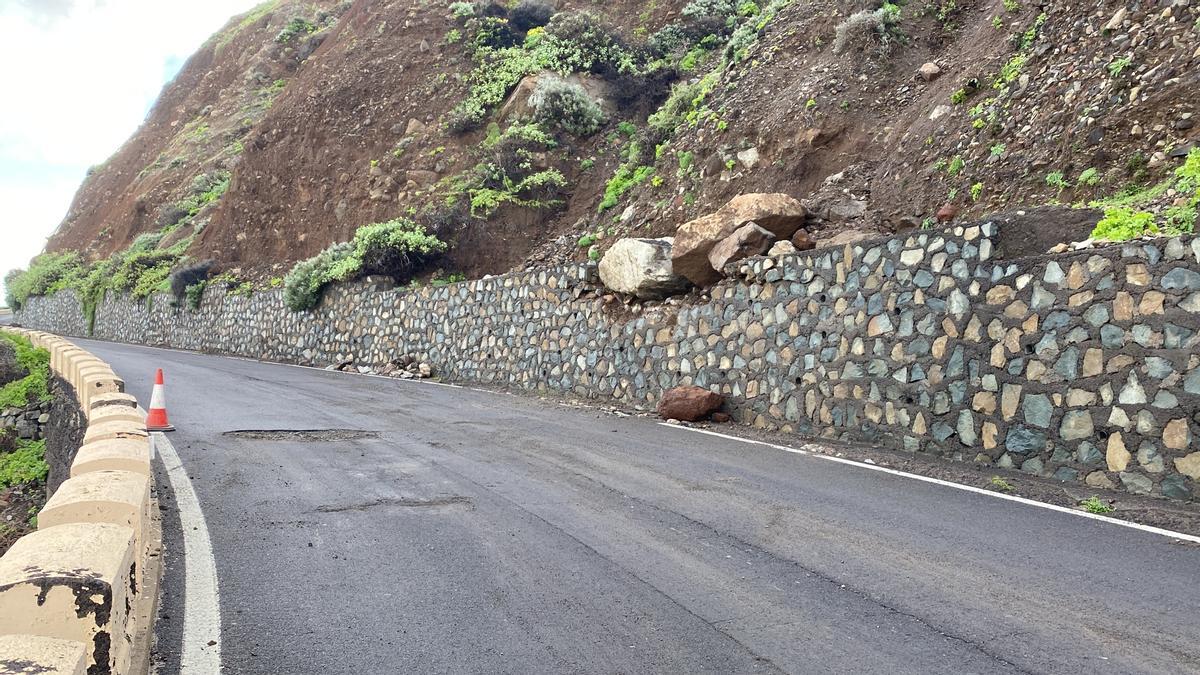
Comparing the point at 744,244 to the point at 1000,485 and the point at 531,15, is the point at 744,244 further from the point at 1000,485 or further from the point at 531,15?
the point at 531,15

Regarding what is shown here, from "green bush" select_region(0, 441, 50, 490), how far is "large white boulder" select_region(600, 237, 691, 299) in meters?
10.5

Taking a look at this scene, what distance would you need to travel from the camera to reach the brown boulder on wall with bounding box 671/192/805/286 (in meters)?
13.4

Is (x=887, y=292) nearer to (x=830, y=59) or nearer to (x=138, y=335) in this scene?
(x=830, y=59)

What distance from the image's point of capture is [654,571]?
5.08 metres

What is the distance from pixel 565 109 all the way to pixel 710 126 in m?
7.75

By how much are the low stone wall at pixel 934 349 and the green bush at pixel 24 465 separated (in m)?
8.51

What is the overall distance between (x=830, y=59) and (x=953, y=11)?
2740 millimetres

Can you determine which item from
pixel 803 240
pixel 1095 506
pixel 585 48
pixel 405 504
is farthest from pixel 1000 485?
pixel 585 48

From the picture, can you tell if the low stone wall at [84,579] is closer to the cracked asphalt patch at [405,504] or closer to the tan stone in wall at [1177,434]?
the cracked asphalt patch at [405,504]

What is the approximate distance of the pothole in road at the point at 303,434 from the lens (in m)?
9.95

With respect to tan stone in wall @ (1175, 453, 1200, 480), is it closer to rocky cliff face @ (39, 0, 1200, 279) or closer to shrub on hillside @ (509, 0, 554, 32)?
rocky cliff face @ (39, 0, 1200, 279)

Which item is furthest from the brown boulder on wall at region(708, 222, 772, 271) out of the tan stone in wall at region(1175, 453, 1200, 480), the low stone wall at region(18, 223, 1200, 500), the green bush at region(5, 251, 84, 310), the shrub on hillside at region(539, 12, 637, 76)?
the green bush at region(5, 251, 84, 310)

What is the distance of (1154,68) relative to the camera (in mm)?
10609

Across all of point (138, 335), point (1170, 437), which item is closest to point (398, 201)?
point (138, 335)
